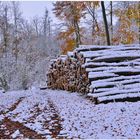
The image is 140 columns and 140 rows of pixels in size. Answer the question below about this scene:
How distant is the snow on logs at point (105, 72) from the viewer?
45.1 feet

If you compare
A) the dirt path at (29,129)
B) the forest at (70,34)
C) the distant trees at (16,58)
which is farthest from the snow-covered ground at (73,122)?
the distant trees at (16,58)

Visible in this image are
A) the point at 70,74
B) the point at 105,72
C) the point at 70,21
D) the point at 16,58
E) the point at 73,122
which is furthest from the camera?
the point at 16,58

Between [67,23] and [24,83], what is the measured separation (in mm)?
8547

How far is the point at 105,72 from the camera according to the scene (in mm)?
15281

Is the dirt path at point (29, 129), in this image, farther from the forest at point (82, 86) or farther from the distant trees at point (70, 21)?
the distant trees at point (70, 21)

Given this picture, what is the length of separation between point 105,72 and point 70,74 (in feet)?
18.3

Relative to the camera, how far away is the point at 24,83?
38.0m

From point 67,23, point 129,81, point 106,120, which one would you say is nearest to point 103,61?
point 129,81

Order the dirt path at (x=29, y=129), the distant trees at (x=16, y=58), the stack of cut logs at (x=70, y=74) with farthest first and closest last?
1. the distant trees at (x=16, y=58)
2. the stack of cut logs at (x=70, y=74)
3. the dirt path at (x=29, y=129)

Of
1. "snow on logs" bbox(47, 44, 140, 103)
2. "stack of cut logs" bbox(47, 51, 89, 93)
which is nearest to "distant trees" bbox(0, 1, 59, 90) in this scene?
"stack of cut logs" bbox(47, 51, 89, 93)

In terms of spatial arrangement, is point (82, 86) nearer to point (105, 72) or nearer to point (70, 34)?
point (105, 72)

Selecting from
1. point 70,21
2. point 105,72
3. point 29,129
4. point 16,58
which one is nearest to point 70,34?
point 70,21

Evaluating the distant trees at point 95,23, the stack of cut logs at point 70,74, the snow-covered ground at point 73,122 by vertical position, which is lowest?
the snow-covered ground at point 73,122

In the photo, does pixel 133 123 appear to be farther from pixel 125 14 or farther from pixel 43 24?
pixel 43 24
